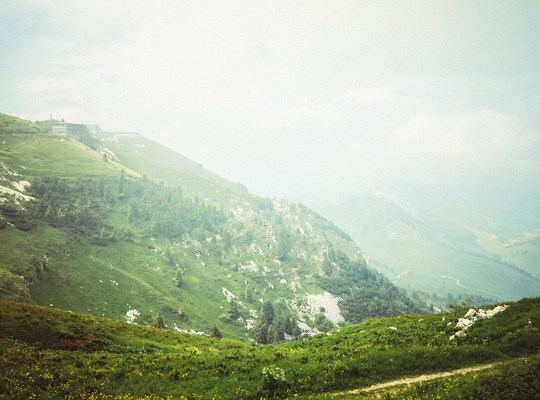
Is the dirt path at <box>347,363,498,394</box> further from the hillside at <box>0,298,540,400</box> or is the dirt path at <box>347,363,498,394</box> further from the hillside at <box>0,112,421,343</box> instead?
the hillside at <box>0,112,421,343</box>

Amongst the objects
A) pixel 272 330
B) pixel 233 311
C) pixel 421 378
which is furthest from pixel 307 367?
pixel 233 311

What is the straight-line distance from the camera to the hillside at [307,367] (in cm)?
2045

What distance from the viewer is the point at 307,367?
26734 mm

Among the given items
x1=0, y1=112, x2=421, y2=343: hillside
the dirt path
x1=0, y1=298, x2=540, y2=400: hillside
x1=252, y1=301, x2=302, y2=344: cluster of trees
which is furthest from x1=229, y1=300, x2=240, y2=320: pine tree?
the dirt path

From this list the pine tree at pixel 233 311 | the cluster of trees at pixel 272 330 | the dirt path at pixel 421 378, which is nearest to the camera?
the dirt path at pixel 421 378

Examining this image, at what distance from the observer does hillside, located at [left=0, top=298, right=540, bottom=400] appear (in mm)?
20453

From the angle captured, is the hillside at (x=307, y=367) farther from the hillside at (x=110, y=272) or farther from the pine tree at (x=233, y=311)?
the pine tree at (x=233, y=311)

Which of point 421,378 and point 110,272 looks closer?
point 421,378

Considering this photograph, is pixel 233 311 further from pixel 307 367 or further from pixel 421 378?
pixel 421 378

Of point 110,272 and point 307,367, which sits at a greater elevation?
point 307,367

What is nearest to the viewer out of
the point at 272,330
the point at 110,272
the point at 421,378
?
the point at 421,378

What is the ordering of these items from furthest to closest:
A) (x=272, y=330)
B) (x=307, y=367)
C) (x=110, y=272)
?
(x=110, y=272), (x=272, y=330), (x=307, y=367)

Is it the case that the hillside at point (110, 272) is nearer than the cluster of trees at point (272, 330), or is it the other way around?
the hillside at point (110, 272)

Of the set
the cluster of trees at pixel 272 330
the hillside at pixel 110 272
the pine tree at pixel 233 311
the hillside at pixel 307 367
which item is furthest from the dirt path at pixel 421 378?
the pine tree at pixel 233 311
